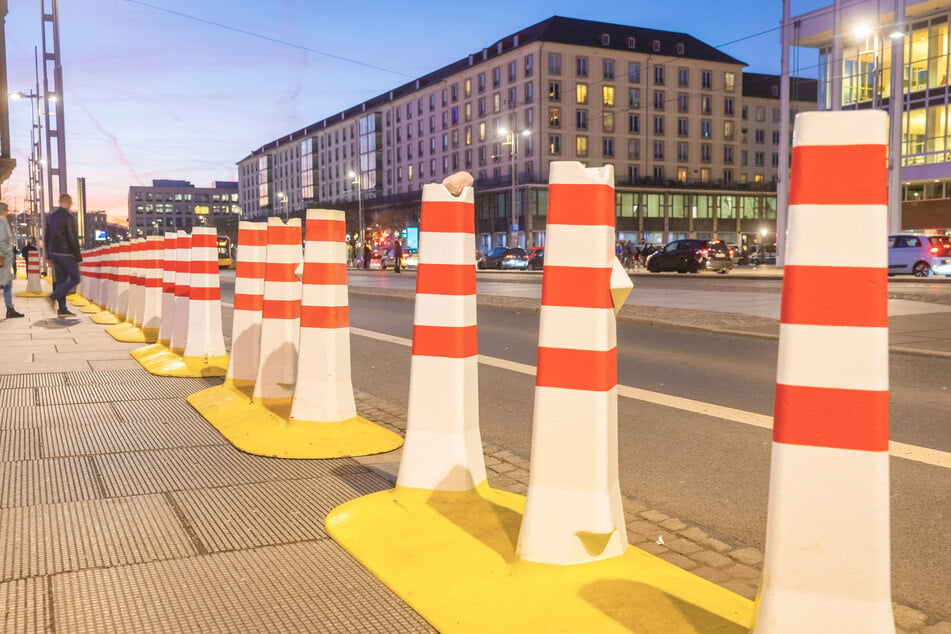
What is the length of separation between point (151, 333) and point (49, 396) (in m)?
3.93

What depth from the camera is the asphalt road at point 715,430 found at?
343cm

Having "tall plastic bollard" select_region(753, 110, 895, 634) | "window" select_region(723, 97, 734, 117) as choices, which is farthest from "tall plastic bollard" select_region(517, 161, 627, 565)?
"window" select_region(723, 97, 734, 117)

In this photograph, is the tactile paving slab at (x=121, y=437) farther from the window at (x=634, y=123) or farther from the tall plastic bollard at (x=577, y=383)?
the window at (x=634, y=123)

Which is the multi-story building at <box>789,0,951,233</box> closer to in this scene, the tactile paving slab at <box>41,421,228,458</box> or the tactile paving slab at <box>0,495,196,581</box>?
the tactile paving slab at <box>41,421,228,458</box>

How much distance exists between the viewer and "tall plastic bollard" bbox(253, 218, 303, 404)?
5410mm

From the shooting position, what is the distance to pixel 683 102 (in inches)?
3381

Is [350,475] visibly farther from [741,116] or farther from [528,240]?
[741,116]

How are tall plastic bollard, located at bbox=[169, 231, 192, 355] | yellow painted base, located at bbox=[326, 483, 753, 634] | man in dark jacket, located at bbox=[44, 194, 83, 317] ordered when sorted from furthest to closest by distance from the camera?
man in dark jacket, located at bbox=[44, 194, 83, 317] → tall plastic bollard, located at bbox=[169, 231, 192, 355] → yellow painted base, located at bbox=[326, 483, 753, 634]

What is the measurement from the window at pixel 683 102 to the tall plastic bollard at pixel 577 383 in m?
87.9

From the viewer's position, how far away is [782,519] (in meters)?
2.03

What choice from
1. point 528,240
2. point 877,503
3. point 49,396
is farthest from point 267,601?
point 528,240

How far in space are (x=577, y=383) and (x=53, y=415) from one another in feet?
13.9

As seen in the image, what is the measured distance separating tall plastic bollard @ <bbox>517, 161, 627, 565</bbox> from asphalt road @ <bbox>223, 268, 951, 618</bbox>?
98 centimetres

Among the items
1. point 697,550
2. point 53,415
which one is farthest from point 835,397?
point 53,415
